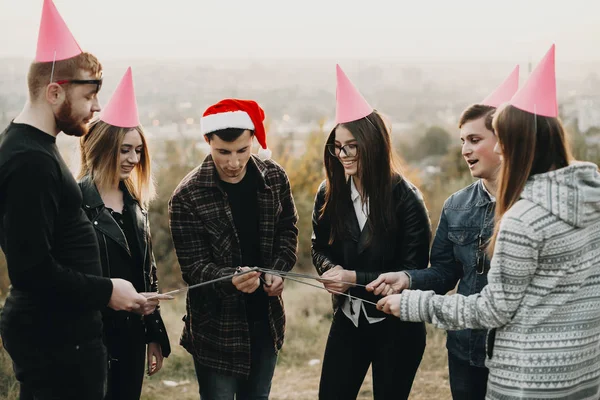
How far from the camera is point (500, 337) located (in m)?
2.26

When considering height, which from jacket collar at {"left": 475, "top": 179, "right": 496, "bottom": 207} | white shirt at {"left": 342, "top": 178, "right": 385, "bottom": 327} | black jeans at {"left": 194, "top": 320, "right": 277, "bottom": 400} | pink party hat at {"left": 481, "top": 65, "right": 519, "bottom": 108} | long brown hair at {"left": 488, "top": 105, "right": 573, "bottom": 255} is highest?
pink party hat at {"left": 481, "top": 65, "right": 519, "bottom": 108}

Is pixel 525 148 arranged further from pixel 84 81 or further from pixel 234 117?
pixel 84 81

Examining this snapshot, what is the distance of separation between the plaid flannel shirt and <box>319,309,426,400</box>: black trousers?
32 centimetres

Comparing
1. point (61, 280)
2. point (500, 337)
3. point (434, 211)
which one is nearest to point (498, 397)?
point (500, 337)

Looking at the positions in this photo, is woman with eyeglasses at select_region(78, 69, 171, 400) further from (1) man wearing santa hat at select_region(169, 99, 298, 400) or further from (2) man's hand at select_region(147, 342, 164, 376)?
(1) man wearing santa hat at select_region(169, 99, 298, 400)

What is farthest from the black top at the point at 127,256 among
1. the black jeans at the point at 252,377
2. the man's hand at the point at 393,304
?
the man's hand at the point at 393,304

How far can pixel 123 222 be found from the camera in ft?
9.87

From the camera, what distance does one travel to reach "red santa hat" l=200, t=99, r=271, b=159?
3.03m

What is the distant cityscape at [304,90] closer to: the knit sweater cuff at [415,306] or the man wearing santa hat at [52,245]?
the man wearing santa hat at [52,245]

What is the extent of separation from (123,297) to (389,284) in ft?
3.98

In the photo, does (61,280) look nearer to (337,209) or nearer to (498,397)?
(337,209)

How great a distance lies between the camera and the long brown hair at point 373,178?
304cm

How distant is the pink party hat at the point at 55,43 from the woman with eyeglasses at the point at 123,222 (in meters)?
0.67

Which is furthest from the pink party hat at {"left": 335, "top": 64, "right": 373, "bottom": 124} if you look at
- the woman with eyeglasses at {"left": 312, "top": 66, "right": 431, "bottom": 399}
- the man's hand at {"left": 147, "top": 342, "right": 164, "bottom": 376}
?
the man's hand at {"left": 147, "top": 342, "right": 164, "bottom": 376}
